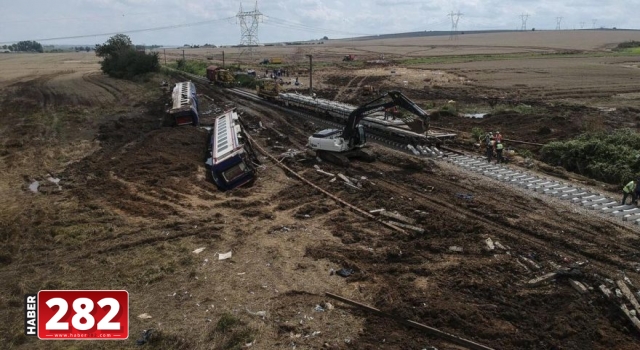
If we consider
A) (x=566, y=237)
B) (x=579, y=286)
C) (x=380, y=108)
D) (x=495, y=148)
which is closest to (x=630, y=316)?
(x=579, y=286)

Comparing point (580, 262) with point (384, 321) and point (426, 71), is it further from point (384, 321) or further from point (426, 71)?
point (426, 71)

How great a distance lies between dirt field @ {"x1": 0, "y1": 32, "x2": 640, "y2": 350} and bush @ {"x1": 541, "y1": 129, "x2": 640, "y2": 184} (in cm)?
138

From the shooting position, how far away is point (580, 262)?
42.1 ft

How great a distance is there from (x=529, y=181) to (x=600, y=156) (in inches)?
185

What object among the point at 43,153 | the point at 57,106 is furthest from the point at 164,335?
the point at 57,106

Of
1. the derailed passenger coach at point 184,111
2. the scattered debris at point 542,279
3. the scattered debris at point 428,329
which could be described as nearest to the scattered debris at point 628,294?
the scattered debris at point 542,279

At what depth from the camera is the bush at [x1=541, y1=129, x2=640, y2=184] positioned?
1998 cm

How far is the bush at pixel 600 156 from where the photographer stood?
65.6 ft

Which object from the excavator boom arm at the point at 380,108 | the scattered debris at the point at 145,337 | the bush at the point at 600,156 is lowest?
the scattered debris at the point at 145,337

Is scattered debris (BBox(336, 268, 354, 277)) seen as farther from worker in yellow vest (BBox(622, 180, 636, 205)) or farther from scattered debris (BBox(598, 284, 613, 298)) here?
worker in yellow vest (BBox(622, 180, 636, 205))

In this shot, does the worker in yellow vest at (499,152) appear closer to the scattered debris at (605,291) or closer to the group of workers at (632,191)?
the group of workers at (632,191)

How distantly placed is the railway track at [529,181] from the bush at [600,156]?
7.41 ft

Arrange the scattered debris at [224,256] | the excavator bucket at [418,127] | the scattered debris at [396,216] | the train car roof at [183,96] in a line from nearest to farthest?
the scattered debris at [224,256]
the scattered debris at [396,216]
the excavator bucket at [418,127]
the train car roof at [183,96]

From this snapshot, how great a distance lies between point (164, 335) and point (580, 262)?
1098 centimetres
